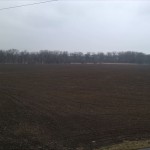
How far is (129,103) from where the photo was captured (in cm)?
2416

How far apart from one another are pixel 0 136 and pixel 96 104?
1135 cm

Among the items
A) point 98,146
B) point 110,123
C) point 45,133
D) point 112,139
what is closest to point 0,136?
point 45,133

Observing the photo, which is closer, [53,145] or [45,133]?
[53,145]

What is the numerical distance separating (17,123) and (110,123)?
Result: 5561 mm

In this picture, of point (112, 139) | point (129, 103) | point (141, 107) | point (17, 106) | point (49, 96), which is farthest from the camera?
point (49, 96)

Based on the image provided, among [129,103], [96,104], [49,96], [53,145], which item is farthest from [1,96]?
[53,145]

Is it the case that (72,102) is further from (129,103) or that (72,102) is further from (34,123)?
(34,123)

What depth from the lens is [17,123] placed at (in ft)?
51.8

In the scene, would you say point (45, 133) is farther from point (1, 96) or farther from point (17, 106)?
point (1, 96)

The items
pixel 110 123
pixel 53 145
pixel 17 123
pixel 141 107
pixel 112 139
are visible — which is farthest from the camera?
pixel 141 107

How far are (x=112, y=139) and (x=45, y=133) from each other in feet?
11.2

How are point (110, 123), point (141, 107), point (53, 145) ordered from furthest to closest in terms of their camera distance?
point (141, 107)
point (110, 123)
point (53, 145)

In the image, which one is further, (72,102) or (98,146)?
(72,102)

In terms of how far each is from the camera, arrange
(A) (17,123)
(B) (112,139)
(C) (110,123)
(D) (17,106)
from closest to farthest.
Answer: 1. (B) (112,139)
2. (A) (17,123)
3. (C) (110,123)
4. (D) (17,106)
